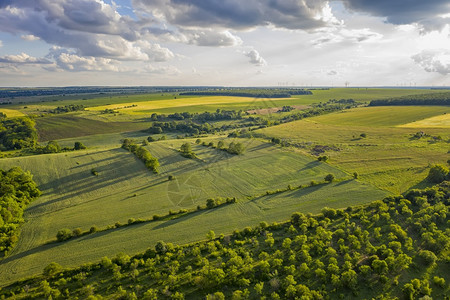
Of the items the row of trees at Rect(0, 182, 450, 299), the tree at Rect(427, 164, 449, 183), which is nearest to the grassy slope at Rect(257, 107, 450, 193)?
the tree at Rect(427, 164, 449, 183)

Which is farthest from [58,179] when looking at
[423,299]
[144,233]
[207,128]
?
[207,128]

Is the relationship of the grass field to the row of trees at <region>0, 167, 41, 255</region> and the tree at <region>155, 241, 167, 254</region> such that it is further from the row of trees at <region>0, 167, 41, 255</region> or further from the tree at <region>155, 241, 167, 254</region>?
the row of trees at <region>0, 167, 41, 255</region>

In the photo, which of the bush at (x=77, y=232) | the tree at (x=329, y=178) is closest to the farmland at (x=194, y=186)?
the tree at (x=329, y=178)

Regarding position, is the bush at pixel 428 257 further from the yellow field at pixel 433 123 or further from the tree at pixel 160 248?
the yellow field at pixel 433 123

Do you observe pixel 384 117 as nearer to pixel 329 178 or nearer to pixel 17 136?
pixel 329 178

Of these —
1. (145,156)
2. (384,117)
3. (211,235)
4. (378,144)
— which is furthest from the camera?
(384,117)

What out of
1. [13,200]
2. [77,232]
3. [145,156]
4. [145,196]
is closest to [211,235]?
[77,232]
